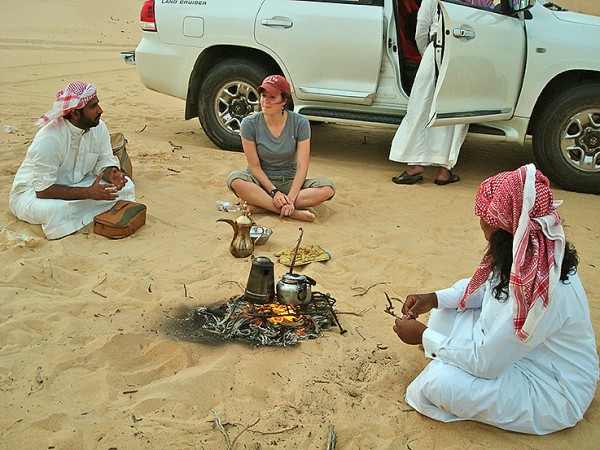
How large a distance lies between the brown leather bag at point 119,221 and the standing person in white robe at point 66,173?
0.42ft

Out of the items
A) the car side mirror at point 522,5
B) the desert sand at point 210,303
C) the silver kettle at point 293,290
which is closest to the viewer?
the desert sand at point 210,303

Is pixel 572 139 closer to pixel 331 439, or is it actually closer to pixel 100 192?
pixel 100 192

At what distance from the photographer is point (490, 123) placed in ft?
23.6

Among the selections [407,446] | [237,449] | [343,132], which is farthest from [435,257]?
[343,132]

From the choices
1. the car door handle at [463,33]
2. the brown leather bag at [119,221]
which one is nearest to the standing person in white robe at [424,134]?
the car door handle at [463,33]

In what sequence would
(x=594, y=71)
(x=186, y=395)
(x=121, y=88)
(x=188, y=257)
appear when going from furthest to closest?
(x=121, y=88)
(x=594, y=71)
(x=188, y=257)
(x=186, y=395)

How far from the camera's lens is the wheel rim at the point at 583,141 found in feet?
22.6

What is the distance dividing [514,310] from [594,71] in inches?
186

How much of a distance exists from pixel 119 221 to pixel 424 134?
3314 millimetres

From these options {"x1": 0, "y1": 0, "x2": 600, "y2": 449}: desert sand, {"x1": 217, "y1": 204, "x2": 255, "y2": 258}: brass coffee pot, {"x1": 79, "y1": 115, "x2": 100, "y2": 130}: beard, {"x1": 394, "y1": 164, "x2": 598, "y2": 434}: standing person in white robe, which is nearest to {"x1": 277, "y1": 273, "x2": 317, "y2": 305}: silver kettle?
{"x1": 0, "y1": 0, "x2": 600, "y2": 449}: desert sand

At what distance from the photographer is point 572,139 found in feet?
23.0

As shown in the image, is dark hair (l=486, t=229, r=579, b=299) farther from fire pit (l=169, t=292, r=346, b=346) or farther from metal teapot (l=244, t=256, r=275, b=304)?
metal teapot (l=244, t=256, r=275, b=304)

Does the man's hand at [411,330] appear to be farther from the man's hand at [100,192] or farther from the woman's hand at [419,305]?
the man's hand at [100,192]

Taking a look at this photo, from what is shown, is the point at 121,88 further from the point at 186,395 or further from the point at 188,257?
the point at 186,395
